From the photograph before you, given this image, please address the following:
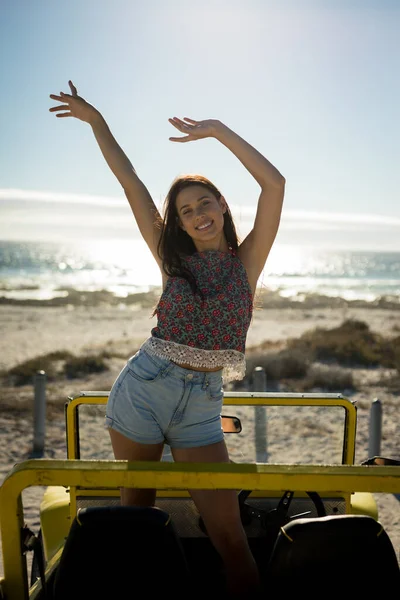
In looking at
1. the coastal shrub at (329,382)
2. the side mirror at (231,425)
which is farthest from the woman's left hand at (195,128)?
the coastal shrub at (329,382)

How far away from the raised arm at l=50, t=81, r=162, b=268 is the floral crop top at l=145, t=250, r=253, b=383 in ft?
0.89

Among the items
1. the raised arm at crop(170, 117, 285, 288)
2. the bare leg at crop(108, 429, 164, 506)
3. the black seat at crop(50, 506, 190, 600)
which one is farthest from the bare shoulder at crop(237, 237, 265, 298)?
the black seat at crop(50, 506, 190, 600)

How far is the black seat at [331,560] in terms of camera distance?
1.63 m

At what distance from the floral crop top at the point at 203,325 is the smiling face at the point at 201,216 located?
0.23m

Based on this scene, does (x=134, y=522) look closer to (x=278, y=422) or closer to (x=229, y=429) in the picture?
(x=229, y=429)

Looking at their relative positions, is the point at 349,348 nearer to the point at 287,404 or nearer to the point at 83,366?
the point at 83,366

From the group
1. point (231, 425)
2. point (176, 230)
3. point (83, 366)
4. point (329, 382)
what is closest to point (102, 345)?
point (83, 366)

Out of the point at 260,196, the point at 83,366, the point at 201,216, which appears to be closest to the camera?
the point at 201,216

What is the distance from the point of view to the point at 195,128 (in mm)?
2768

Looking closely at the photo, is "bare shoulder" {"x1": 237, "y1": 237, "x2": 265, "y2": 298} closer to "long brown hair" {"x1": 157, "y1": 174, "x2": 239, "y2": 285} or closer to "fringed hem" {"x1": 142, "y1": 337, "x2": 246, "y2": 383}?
"long brown hair" {"x1": 157, "y1": 174, "x2": 239, "y2": 285}

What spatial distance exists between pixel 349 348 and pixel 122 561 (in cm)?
1280

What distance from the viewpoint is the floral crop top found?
2396 mm

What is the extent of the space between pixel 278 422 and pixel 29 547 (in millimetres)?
7182

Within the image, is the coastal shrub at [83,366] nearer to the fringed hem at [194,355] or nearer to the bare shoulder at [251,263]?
the bare shoulder at [251,263]
